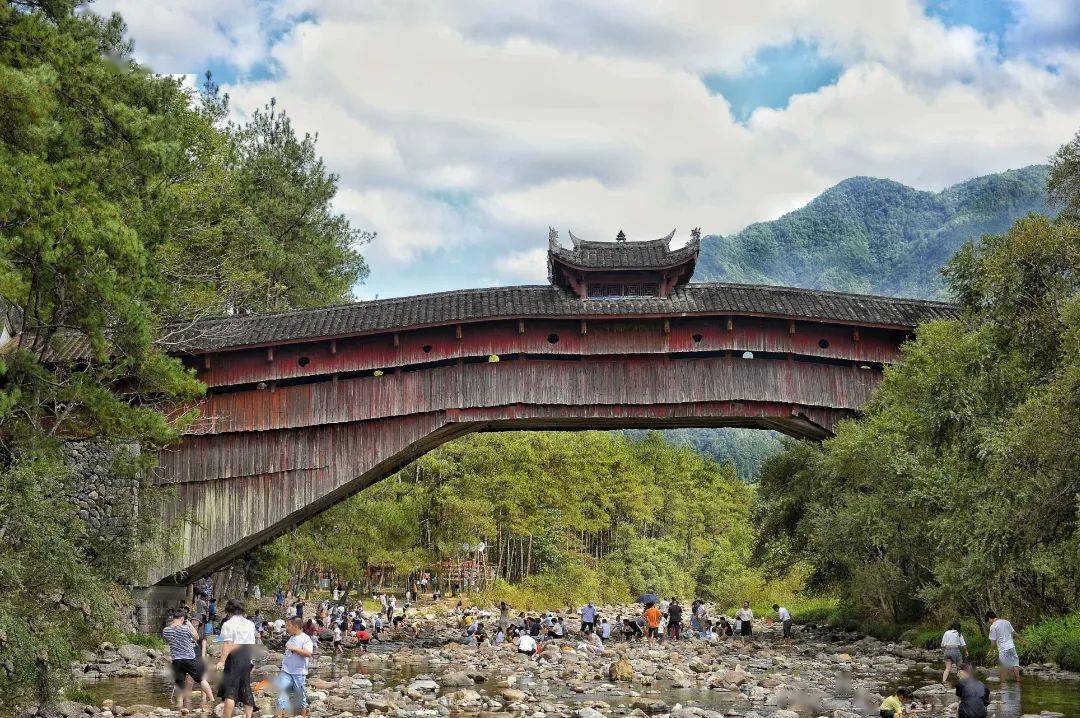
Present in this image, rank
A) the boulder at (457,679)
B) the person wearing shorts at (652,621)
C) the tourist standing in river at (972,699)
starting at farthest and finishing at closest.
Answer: the person wearing shorts at (652,621) < the boulder at (457,679) < the tourist standing in river at (972,699)

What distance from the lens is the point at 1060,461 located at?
483 inches

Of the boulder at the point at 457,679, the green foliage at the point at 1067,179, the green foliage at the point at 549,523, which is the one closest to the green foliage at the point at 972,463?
the green foliage at the point at 1067,179

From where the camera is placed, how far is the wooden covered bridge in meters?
21.6

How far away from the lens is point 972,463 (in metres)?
17.0

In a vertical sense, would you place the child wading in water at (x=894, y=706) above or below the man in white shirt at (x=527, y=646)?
above

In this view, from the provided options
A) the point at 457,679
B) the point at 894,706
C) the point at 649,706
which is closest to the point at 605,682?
the point at 457,679

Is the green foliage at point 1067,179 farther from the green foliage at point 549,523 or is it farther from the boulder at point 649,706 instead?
the green foliage at point 549,523

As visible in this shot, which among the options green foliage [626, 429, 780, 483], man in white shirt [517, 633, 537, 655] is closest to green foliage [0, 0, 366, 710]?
man in white shirt [517, 633, 537, 655]

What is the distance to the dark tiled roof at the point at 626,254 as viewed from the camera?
22.8 metres

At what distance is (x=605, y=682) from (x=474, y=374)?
8.03 meters

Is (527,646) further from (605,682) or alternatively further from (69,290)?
(69,290)

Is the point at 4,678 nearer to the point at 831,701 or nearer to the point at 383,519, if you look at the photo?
the point at 831,701

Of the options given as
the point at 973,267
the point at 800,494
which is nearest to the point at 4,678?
the point at 973,267

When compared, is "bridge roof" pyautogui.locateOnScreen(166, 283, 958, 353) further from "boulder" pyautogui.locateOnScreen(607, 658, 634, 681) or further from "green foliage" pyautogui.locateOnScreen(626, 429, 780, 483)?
"green foliage" pyautogui.locateOnScreen(626, 429, 780, 483)
